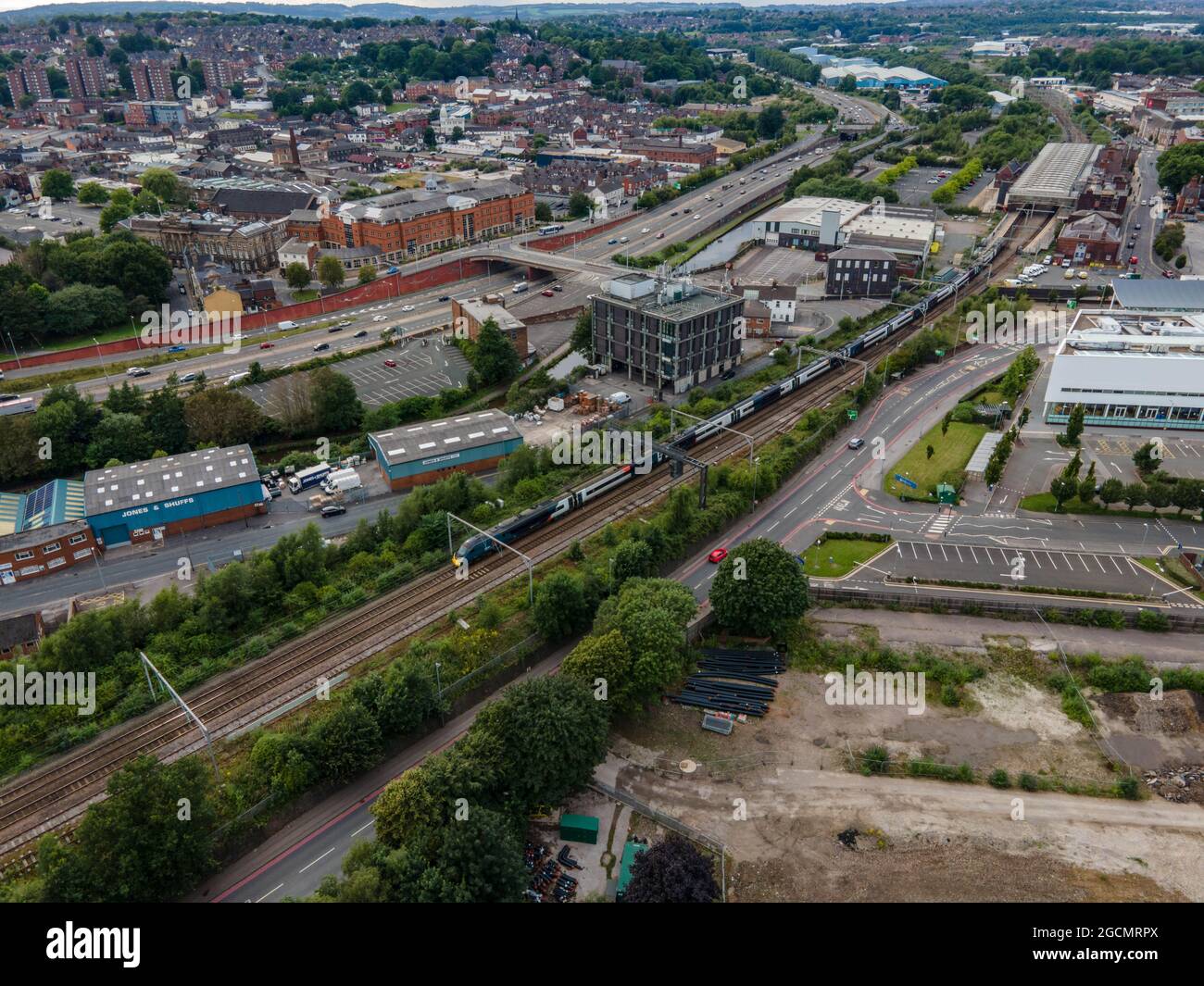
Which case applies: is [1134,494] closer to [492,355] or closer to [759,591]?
[759,591]

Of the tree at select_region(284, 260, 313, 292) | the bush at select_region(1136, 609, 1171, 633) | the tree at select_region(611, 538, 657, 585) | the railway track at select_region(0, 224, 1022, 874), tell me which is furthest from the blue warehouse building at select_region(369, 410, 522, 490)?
the bush at select_region(1136, 609, 1171, 633)

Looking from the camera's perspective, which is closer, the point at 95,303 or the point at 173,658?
the point at 173,658

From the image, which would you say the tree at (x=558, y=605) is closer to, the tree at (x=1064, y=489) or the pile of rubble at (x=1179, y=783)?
the pile of rubble at (x=1179, y=783)

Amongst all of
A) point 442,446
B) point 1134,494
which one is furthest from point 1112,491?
point 442,446

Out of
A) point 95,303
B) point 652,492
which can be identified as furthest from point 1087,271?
point 95,303

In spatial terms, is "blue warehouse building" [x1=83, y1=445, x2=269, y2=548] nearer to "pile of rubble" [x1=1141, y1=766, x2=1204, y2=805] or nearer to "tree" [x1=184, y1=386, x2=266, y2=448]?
"tree" [x1=184, y1=386, x2=266, y2=448]

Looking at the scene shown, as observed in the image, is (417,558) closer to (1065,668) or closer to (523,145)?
(1065,668)
